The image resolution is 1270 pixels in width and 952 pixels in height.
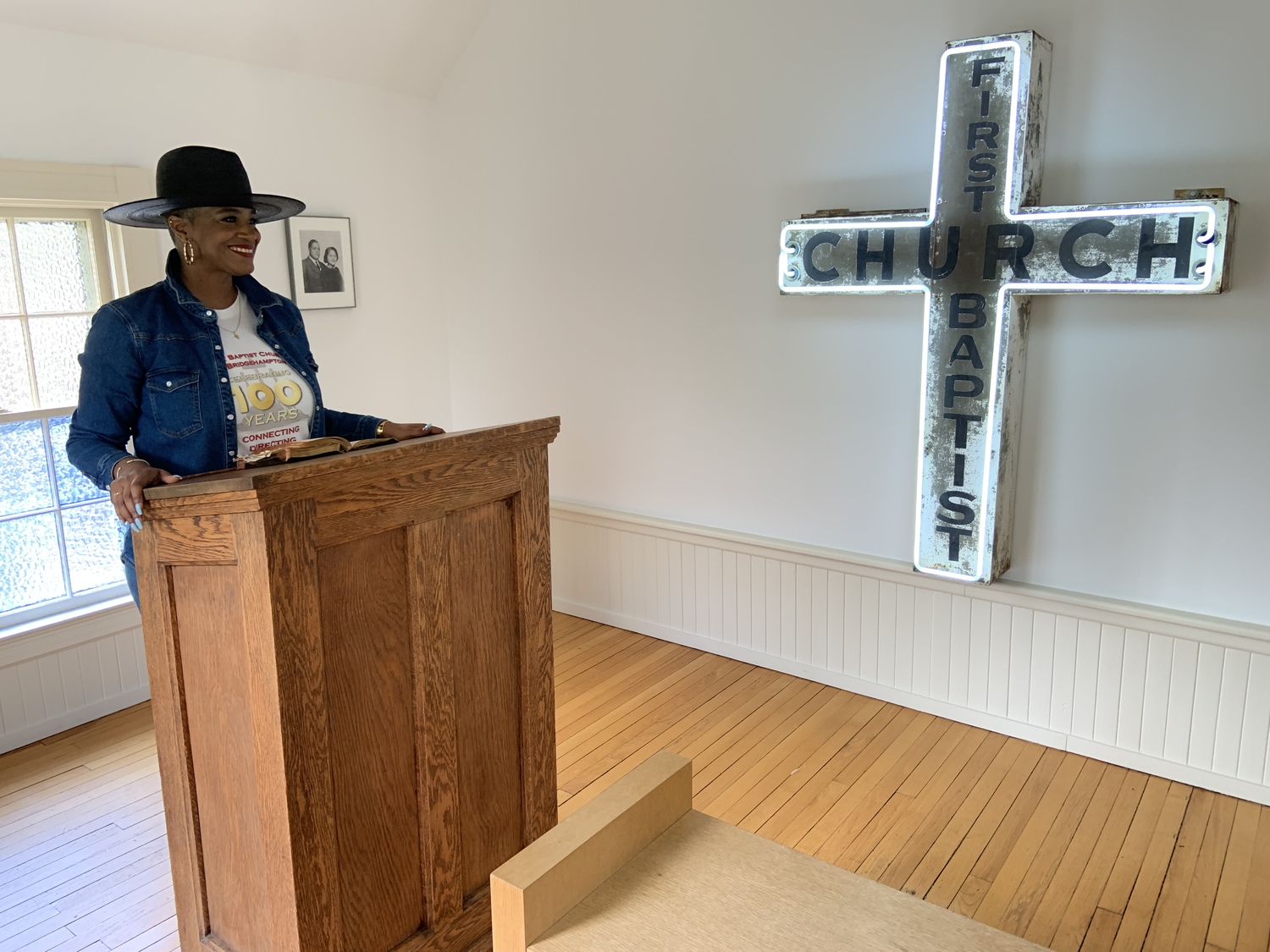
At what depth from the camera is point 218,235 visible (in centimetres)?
175

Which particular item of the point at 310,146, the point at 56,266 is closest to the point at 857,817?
the point at 56,266

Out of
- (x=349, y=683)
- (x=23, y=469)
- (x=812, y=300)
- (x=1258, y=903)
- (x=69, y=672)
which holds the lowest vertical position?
(x=1258, y=903)

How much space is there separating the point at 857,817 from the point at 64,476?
2.87 metres

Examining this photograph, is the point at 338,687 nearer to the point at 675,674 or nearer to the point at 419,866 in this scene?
the point at 419,866

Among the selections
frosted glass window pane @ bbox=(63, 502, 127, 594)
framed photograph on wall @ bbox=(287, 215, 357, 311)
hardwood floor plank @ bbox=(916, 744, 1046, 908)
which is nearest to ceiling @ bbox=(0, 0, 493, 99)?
framed photograph on wall @ bbox=(287, 215, 357, 311)

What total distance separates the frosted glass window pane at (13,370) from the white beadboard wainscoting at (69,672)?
752 mm

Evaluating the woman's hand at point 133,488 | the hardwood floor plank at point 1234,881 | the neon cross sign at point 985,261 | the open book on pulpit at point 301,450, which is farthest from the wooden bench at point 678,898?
the neon cross sign at point 985,261

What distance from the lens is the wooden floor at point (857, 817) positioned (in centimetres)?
221

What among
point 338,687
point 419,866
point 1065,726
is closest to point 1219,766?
point 1065,726

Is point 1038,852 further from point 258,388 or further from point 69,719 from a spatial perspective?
point 69,719

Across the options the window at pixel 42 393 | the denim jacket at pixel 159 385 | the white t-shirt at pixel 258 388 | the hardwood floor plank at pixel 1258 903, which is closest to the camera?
the denim jacket at pixel 159 385

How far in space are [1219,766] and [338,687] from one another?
2523 mm

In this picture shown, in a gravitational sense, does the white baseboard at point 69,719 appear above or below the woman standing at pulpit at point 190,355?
below

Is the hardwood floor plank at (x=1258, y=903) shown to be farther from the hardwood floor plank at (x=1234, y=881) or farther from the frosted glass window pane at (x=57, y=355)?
the frosted glass window pane at (x=57, y=355)
